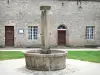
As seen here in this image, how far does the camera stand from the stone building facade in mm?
26859

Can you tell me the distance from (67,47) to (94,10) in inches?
194

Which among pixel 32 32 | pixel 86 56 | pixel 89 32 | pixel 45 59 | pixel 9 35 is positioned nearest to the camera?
pixel 45 59

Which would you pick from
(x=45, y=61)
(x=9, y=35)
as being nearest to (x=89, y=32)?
(x=9, y=35)

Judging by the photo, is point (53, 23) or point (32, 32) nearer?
point (53, 23)

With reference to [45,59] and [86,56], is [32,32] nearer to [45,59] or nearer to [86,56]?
[86,56]

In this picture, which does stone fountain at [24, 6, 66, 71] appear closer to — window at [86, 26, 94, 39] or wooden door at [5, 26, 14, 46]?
wooden door at [5, 26, 14, 46]

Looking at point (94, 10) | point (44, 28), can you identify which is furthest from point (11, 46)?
point (44, 28)

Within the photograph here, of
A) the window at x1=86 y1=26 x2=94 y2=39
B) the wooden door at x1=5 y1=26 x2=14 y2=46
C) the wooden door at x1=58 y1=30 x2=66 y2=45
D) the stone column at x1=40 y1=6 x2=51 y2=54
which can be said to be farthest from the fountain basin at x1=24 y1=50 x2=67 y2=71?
the window at x1=86 y1=26 x2=94 y2=39

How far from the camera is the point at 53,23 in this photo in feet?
89.4

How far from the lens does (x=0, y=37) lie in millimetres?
26703

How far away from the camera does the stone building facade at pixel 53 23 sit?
26859 millimetres

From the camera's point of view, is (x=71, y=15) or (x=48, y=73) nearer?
(x=48, y=73)

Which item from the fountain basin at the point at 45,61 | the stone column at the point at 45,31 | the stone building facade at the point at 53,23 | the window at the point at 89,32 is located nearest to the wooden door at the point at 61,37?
the stone building facade at the point at 53,23

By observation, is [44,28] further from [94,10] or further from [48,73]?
[94,10]
